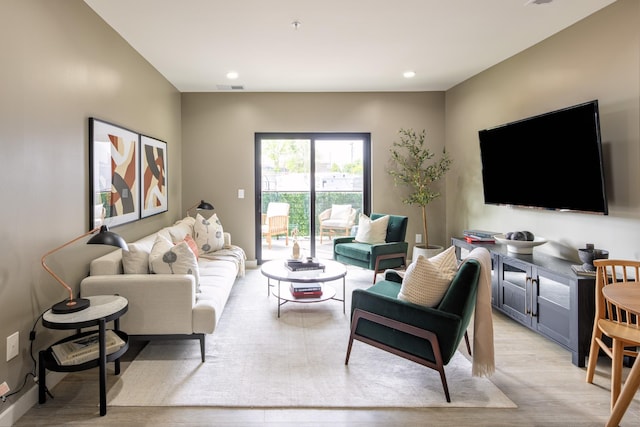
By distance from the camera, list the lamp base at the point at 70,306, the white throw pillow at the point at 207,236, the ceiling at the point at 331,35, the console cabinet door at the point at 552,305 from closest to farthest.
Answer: the lamp base at the point at 70,306 < the console cabinet door at the point at 552,305 < the ceiling at the point at 331,35 < the white throw pillow at the point at 207,236

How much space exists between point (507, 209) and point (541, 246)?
680 millimetres

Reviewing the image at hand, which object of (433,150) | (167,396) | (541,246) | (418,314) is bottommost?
(167,396)

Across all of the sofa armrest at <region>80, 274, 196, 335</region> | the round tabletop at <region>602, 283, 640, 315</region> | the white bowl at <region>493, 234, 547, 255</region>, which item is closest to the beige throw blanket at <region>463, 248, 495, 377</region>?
the round tabletop at <region>602, 283, 640, 315</region>

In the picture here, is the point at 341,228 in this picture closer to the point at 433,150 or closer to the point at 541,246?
the point at 433,150

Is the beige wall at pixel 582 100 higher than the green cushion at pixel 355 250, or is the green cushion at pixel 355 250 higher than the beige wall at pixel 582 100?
the beige wall at pixel 582 100

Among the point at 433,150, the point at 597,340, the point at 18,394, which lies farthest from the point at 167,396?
the point at 433,150

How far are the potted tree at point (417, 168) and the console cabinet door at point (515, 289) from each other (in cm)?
175

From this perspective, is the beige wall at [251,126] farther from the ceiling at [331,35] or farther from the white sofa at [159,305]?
the white sofa at [159,305]

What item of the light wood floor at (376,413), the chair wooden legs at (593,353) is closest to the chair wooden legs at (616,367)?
the light wood floor at (376,413)

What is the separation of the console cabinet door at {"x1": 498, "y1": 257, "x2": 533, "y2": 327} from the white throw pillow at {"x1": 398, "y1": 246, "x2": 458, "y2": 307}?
118 cm

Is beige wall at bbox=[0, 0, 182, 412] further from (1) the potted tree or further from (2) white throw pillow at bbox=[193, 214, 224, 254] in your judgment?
(1) the potted tree

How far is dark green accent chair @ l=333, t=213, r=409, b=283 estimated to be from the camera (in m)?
4.60

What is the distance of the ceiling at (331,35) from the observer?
2.92 m

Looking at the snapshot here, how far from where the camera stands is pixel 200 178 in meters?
5.54
